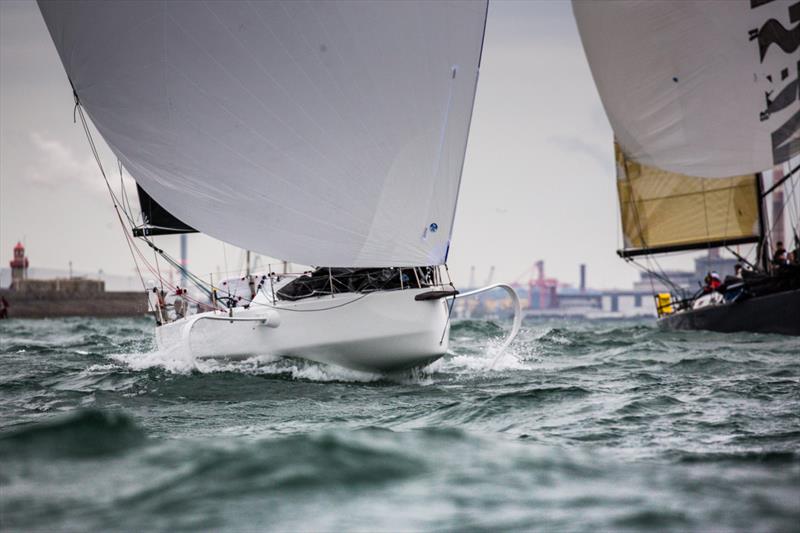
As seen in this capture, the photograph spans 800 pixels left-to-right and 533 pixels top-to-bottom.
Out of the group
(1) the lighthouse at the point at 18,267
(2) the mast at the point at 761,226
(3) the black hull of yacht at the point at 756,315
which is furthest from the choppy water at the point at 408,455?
(1) the lighthouse at the point at 18,267

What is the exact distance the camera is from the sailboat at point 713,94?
17.8 meters

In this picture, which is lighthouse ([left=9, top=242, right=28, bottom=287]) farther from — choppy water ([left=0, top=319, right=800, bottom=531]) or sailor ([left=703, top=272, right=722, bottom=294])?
choppy water ([left=0, top=319, right=800, bottom=531])

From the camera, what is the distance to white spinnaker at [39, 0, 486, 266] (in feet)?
32.0

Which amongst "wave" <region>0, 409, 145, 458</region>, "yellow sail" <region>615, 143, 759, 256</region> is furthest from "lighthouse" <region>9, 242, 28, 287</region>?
"wave" <region>0, 409, 145, 458</region>

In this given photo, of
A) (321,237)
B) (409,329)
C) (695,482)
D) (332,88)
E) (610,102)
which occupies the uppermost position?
(610,102)

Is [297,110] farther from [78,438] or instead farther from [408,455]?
[408,455]

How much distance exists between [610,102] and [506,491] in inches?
698

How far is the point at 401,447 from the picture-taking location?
5254 mm

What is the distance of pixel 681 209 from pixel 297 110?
62.0 ft

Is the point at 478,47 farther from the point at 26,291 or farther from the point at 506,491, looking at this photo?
the point at 26,291

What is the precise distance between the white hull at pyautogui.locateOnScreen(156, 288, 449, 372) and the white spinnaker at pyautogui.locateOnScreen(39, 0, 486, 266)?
717mm

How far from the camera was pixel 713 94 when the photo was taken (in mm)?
18688

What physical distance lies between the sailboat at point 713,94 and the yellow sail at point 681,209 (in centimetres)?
243

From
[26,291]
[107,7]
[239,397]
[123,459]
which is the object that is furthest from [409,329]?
[26,291]
